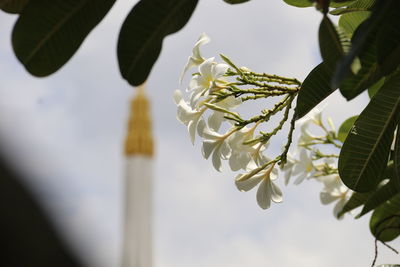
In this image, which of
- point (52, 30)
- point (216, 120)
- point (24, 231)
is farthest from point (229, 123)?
point (24, 231)

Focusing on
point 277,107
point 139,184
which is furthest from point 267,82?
point 139,184

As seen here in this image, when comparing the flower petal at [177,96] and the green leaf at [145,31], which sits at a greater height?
the green leaf at [145,31]

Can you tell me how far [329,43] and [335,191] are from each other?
0.55 metres

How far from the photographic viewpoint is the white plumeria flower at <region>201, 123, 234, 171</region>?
0.70 m

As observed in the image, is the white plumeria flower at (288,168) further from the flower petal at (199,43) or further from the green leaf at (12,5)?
the green leaf at (12,5)

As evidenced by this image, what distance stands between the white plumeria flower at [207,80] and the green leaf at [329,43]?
7.7 inches

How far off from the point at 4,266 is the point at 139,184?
11.9m

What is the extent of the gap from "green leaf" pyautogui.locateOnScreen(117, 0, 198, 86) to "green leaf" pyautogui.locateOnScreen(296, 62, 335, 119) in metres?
0.16

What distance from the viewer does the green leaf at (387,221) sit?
83 centimetres

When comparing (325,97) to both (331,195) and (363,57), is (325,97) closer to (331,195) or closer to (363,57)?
(363,57)

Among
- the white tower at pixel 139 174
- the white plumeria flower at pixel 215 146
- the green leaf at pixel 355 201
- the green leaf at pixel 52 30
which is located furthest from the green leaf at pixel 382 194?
the white tower at pixel 139 174

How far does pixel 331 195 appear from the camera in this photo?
1013 millimetres

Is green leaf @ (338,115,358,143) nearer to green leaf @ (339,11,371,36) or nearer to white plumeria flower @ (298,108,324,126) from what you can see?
white plumeria flower @ (298,108,324,126)

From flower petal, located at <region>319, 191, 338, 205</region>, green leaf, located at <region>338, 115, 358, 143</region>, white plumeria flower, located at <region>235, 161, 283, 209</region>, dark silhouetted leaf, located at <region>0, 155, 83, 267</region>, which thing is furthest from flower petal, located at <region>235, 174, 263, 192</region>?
dark silhouetted leaf, located at <region>0, 155, 83, 267</region>
